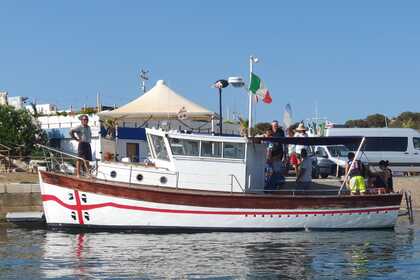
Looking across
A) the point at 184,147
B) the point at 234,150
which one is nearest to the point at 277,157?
the point at 234,150

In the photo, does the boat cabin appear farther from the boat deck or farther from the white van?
the white van

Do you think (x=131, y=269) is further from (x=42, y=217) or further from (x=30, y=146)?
(x=30, y=146)

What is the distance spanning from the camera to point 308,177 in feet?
75.9

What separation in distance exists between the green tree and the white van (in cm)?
1708

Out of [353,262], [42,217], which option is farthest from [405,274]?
[42,217]

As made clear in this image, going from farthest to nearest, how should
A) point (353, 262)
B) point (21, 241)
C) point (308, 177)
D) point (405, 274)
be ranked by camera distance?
1. point (308, 177)
2. point (21, 241)
3. point (353, 262)
4. point (405, 274)

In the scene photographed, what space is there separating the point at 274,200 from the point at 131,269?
7.00 m

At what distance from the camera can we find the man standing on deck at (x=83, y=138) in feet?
71.4

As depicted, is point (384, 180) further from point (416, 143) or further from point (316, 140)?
point (416, 143)

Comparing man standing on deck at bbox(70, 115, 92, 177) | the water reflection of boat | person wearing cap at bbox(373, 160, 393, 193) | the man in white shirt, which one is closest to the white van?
person wearing cap at bbox(373, 160, 393, 193)

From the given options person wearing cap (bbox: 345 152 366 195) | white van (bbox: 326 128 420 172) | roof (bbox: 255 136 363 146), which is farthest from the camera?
white van (bbox: 326 128 420 172)

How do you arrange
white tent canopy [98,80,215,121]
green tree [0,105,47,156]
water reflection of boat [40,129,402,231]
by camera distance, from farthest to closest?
1. green tree [0,105,47,156]
2. white tent canopy [98,80,215,121]
3. water reflection of boat [40,129,402,231]

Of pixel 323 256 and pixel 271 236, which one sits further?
pixel 271 236

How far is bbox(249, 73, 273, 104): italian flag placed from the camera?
2254 centimetres
